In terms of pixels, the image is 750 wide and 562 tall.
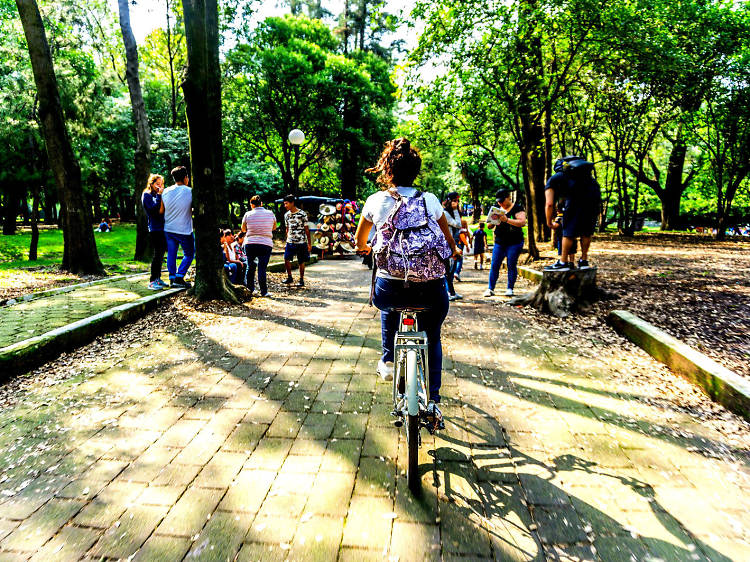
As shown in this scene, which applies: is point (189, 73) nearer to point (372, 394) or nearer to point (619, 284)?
point (372, 394)

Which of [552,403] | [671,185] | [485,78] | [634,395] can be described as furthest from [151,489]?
[671,185]

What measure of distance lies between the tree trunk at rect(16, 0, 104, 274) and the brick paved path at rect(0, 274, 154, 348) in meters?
2.43

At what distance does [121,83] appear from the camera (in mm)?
24078

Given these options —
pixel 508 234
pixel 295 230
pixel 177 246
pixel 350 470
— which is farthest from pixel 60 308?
pixel 508 234

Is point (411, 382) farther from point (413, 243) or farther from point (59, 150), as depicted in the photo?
point (59, 150)

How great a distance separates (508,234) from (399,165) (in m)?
5.34

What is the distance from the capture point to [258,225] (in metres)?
7.93

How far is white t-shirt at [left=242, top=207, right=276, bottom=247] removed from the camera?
7902 millimetres

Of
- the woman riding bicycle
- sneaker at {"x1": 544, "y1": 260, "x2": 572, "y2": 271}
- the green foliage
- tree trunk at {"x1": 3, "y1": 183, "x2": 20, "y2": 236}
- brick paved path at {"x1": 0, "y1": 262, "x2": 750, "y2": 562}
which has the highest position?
the green foliage

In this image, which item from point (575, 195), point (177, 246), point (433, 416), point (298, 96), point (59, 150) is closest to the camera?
point (433, 416)

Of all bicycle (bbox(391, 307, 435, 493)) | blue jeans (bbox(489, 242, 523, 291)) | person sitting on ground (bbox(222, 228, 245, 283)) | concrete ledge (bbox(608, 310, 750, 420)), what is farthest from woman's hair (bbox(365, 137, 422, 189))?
person sitting on ground (bbox(222, 228, 245, 283))

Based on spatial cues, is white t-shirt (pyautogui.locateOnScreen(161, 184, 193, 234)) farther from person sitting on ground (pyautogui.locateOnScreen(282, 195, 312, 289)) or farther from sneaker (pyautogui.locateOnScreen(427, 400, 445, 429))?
sneaker (pyautogui.locateOnScreen(427, 400, 445, 429))

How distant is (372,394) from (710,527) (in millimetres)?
2385

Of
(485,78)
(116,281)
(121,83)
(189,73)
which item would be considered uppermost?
(121,83)
